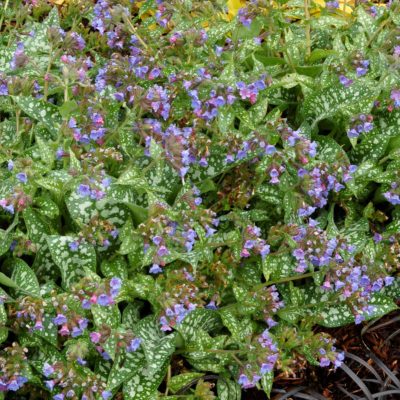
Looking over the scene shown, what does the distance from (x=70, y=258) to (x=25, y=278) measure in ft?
0.44

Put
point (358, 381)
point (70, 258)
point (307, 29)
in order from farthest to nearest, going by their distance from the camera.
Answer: point (307, 29)
point (358, 381)
point (70, 258)

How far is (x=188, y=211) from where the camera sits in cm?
217

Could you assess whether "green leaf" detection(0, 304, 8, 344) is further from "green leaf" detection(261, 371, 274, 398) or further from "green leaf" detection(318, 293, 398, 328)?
"green leaf" detection(318, 293, 398, 328)

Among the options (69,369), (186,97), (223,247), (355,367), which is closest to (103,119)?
(186,97)

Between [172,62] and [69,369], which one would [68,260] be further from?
[172,62]

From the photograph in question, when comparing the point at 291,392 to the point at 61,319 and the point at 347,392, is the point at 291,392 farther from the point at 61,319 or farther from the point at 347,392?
the point at 61,319

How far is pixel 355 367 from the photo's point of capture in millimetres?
2490

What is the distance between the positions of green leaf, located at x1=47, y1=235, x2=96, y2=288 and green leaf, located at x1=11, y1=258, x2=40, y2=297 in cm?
8

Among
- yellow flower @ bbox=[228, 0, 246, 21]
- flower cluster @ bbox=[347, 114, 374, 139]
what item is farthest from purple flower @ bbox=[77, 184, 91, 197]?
yellow flower @ bbox=[228, 0, 246, 21]

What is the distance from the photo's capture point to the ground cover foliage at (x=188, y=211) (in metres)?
2.06

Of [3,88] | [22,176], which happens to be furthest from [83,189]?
[3,88]

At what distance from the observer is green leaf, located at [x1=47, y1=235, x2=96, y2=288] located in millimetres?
2107

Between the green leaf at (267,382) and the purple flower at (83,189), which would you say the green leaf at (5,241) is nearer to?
the purple flower at (83,189)

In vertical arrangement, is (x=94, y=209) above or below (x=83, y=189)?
below
